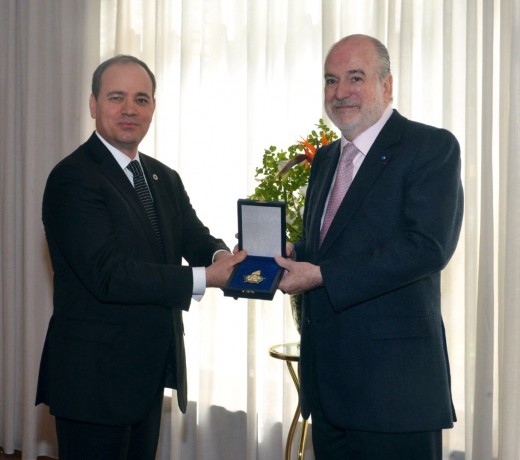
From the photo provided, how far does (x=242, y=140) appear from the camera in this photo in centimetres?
438

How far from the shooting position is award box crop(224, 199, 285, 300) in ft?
9.02

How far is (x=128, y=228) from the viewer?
278 cm

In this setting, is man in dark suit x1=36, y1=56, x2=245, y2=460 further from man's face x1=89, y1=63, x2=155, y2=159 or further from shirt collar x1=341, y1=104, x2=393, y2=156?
shirt collar x1=341, y1=104, x2=393, y2=156

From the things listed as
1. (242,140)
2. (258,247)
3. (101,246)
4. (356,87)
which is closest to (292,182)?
(258,247)

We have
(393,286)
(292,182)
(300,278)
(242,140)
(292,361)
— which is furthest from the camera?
(242,140)

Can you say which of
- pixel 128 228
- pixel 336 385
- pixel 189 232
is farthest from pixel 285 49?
pixel 336 385

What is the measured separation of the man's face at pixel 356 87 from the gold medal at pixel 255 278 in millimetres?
566

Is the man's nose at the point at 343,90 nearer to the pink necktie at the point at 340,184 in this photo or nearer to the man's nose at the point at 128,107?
the pink necktie at the point at 340,184

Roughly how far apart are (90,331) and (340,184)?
950 millimetres

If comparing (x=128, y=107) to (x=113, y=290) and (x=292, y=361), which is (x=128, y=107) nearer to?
(x=113, y=290)

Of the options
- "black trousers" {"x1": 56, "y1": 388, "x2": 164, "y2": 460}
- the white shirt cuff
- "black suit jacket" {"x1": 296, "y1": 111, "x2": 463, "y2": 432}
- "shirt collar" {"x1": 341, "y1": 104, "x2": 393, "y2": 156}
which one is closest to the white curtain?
"shirt collar" {"x1": 341, "y1": 104, "x2": 393, "y2": 156}

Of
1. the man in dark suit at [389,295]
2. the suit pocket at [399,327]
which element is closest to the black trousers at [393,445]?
the man in dark suit at [389,295]

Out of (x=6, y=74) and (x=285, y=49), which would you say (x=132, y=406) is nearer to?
(x=285, y=49)

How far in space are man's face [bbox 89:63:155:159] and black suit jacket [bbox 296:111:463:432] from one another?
2.71 feet
